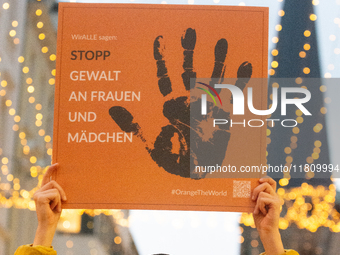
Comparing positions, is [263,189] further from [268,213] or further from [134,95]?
[134,95]

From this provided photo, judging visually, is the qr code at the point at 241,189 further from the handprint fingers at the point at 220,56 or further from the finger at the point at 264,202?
the handprint fingers at the point at 220,56

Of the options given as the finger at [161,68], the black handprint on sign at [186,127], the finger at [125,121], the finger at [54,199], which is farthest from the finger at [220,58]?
the finger at [54,199]

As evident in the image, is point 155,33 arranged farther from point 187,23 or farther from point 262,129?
point 262,129

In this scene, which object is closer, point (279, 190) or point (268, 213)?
point (268, 213)

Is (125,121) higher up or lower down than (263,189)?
higher up

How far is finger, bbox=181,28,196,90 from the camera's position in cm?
61

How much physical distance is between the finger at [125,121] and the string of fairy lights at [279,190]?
385 mm

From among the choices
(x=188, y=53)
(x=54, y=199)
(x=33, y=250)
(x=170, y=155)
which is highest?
(x=188, y=53)

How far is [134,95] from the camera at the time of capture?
61cm

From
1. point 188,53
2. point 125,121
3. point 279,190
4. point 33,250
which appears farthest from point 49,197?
point 279,190

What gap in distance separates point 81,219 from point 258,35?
79 cm

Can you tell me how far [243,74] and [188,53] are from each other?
143 mm

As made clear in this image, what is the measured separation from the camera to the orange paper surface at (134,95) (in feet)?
1.93

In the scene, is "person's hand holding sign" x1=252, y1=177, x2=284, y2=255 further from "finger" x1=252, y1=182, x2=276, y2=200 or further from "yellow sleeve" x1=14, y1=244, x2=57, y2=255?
"yellow sleeve" x1=14, y1=244, x2=57, y2=255
